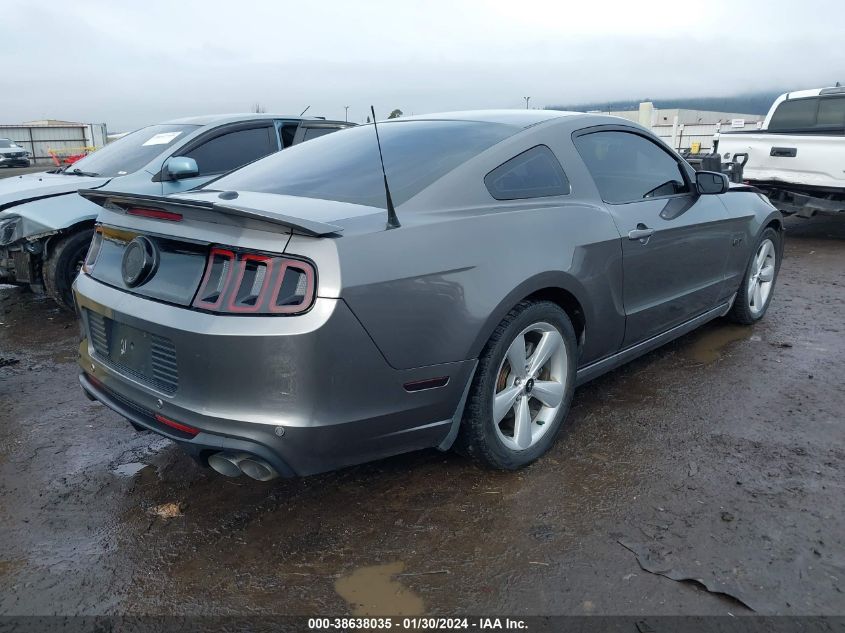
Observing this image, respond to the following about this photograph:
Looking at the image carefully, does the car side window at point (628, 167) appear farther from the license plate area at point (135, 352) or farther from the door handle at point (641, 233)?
the license plate area at point (135, 352)

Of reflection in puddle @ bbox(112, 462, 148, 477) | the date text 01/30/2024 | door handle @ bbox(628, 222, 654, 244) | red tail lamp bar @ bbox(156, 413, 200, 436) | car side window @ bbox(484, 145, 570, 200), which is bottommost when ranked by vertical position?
reflection in puddle @ bbox(112, 462, 148, 477)

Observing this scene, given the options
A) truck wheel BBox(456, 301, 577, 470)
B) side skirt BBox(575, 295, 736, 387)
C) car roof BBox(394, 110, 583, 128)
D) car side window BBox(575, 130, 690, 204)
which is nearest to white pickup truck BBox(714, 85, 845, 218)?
side skirt BBox(575, 295, 736, 387)

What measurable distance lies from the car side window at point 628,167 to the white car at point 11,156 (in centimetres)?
3081

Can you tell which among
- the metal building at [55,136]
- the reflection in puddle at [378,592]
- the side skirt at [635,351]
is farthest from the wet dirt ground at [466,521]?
the metal building at [55,136]

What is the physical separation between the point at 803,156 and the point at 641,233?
6039 millimetres

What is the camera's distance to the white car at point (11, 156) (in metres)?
28.2

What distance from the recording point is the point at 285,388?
86.3 inches

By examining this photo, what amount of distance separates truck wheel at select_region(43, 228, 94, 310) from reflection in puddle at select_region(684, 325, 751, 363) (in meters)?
4.55

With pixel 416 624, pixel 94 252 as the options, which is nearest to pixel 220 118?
pixel 94 252

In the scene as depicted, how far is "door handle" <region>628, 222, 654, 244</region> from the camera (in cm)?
336

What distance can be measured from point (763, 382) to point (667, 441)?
111 centimetres

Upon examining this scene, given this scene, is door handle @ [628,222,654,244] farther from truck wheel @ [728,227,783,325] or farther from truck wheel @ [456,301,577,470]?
truck wheel @ [728,227,783,325]

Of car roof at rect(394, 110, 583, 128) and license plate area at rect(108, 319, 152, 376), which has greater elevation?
car roof at rect(394, 110, 583, 128)

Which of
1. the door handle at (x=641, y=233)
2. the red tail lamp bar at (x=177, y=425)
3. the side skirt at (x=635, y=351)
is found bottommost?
the side skirt at (x=635, y=351)
